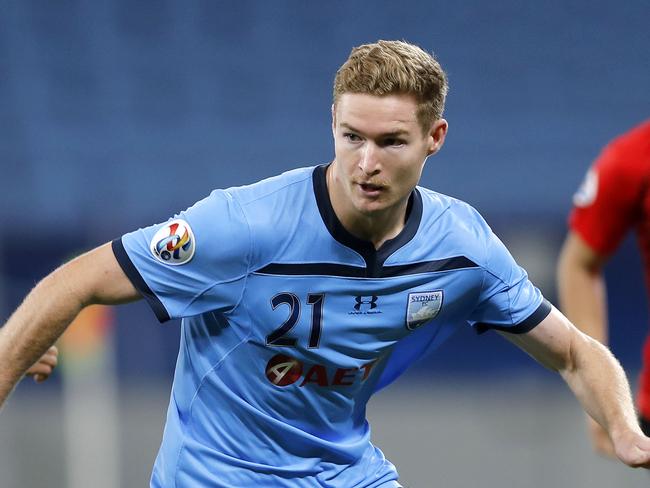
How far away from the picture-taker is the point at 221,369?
3.30 m

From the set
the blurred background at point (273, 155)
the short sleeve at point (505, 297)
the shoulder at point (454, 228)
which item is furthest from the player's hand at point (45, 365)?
the blurred background at point (273, 155)

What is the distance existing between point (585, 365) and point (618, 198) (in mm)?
1205

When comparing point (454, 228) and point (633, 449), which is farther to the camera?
point (454, 228)

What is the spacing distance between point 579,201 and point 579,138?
20.6ft

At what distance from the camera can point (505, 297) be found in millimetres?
3426

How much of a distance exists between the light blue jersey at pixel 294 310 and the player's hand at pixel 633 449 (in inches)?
17.0

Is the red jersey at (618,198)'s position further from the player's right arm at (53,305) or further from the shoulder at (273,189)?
the player's right arm at (53,305)

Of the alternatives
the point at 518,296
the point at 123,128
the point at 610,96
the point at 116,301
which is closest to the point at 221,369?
the point at 116,301

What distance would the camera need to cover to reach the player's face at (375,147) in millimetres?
3006

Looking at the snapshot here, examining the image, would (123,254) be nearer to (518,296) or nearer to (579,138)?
(518,296)

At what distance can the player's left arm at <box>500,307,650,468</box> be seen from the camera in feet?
11.1

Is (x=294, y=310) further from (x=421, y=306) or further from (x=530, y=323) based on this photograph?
(x=530, y=323)

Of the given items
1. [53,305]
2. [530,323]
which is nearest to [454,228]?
[530,323]

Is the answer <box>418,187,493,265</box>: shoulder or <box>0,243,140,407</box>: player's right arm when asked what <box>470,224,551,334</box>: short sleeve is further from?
<box>0,243,140,407</box>: player's right arm
